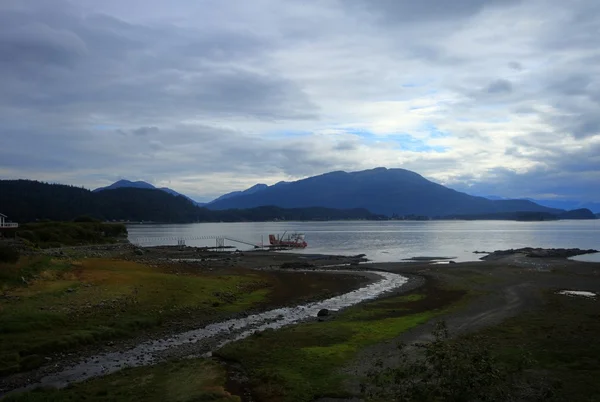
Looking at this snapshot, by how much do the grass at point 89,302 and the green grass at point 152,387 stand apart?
12.5ft

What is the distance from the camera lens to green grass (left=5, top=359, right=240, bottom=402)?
529 inches

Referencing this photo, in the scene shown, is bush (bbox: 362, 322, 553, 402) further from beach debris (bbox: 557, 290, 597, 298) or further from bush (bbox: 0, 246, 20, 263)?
bush (bbox: 0, 246, 20, 263)

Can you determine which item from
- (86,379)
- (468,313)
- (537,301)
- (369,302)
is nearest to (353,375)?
(86,379)

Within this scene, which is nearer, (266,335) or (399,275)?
(266,335)

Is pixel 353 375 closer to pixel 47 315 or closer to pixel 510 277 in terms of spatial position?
pixel 47 315

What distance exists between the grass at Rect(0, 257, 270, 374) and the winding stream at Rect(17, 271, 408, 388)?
1843 mm

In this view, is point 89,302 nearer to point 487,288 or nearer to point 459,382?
point 459,382

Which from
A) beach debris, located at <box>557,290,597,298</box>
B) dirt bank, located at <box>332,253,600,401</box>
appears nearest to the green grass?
dirt bank, located at <box>332,253,600,401</box>

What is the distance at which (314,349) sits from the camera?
1939cm

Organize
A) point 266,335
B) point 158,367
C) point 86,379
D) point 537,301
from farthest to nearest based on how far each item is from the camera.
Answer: point 537,301
point 266,335
point 158,367
point 86,379

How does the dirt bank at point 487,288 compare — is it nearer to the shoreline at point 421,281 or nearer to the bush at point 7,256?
the shoreline at point 421,281

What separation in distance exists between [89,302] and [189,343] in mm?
8514

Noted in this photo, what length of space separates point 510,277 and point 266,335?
3362 centimetres

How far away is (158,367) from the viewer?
55.3 ft
